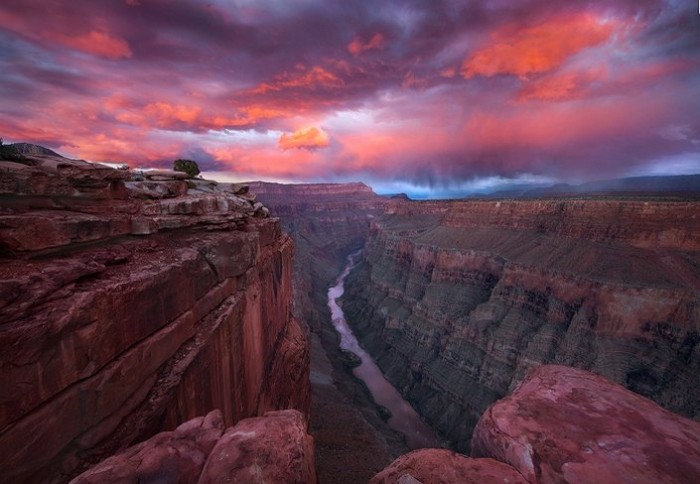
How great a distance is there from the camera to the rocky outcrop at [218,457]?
17.5ft

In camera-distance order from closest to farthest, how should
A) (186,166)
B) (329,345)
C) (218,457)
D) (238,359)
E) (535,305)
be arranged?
1. (218,457)
2. (238,359)
3. (186,166)
4. (535,305)
5. (329,345)

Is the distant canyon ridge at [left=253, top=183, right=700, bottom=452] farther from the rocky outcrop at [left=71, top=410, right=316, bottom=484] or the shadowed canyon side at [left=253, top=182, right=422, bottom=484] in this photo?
the rocky outcrop at [left=71, top=410, right=316, bottom=484]

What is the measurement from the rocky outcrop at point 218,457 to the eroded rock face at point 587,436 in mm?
4246

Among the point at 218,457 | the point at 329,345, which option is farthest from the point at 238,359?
the point at 329,345

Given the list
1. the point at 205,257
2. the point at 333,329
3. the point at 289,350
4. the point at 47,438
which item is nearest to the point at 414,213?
the point at 333,329

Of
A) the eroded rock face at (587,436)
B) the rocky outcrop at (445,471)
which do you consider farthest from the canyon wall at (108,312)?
the eroded rock face at (587,436)

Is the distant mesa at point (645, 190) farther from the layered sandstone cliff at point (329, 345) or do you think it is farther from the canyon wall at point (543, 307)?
the layered sandstone cliff at point (329, 345)

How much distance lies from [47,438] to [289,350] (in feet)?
52.5

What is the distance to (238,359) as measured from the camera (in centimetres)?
1343

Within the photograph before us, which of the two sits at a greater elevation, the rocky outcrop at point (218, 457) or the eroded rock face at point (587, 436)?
the rocky outcrop at point (218, 457)

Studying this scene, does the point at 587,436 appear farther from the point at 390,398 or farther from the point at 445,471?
the point at 390,398

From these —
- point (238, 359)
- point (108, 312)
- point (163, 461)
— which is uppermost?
point (108, 312)

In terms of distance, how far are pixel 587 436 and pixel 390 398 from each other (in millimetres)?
36990

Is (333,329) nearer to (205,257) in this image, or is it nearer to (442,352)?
(442,352)
